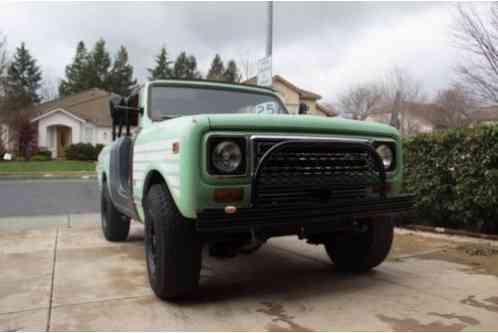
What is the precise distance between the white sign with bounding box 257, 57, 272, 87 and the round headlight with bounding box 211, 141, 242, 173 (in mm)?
5233

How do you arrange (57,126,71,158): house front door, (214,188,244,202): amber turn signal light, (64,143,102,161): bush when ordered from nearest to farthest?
(214,188,244,202): amber turn signal light < (64,143,102,161): bush < (57,126,71,158): house front door

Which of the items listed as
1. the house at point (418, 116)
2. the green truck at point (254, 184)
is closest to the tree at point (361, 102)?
the house at point (418, 116)

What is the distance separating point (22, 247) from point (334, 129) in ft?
14.5

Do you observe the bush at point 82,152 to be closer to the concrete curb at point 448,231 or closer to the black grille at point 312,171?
the concrete curb at point 448,231

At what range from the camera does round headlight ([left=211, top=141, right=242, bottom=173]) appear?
115 inches

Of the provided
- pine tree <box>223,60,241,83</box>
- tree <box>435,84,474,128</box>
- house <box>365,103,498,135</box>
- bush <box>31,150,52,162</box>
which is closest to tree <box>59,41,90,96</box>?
pine tree <box>223,60,241,83</box>

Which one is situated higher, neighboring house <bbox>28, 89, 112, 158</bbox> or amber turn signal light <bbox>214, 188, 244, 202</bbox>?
neighboring house <bbox>28, 89, 112, 158</bbox>

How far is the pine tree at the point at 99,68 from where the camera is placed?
172 feet

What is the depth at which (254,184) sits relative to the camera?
2895 mm

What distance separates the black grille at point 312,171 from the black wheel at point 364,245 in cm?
53

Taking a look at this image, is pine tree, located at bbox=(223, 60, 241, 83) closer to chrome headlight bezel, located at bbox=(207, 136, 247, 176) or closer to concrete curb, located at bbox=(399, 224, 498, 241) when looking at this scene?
concrete curb, located at bbox=(399, 224, 498, 241)

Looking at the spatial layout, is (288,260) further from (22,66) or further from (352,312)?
(22,66)

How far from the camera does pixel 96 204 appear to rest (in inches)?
402

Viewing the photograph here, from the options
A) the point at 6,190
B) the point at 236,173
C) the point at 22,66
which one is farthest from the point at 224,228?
the point at 22,66
